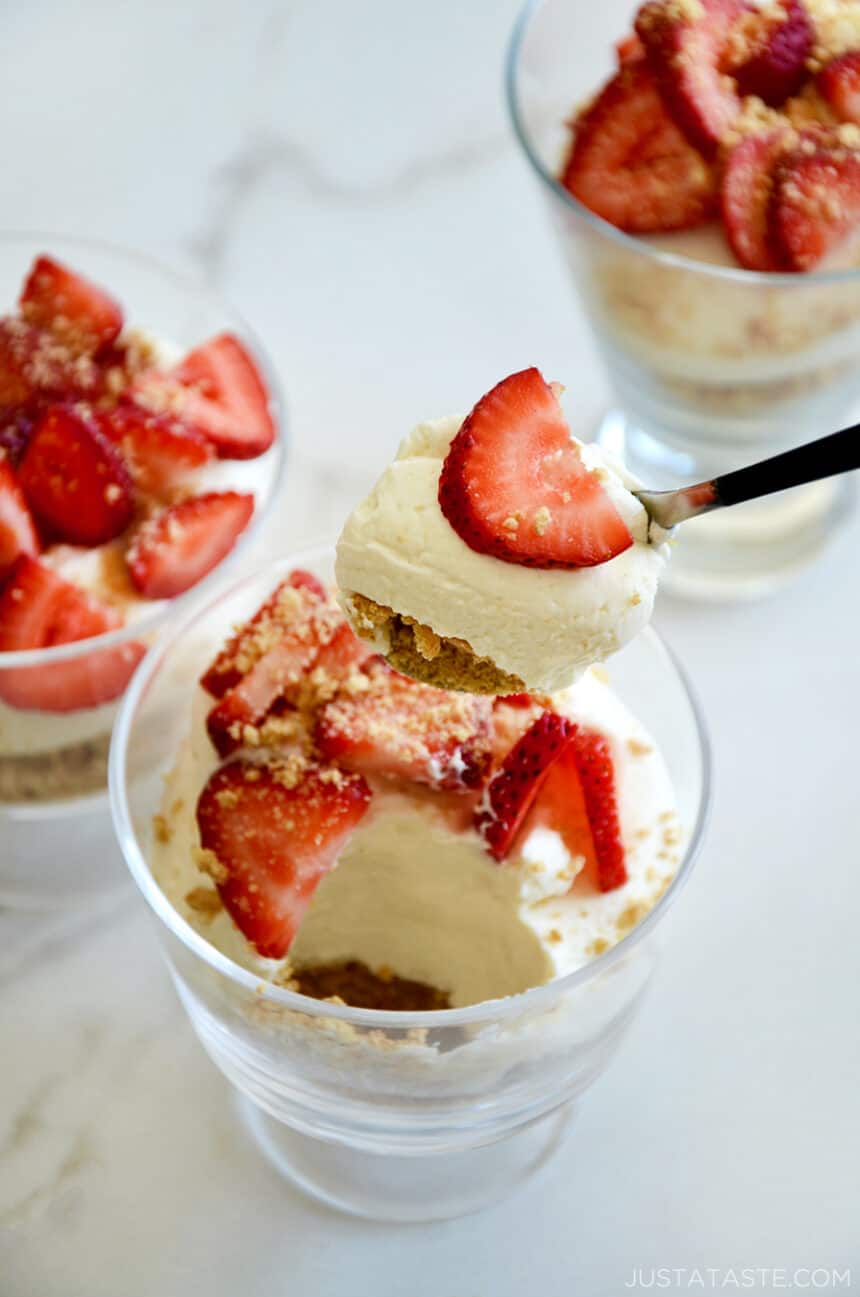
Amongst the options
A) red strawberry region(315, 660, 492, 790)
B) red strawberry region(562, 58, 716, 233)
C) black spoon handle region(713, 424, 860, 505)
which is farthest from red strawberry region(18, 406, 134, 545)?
black spoon handle region(713, 424, 860, 505)

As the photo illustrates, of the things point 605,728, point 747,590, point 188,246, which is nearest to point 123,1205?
point 605,728

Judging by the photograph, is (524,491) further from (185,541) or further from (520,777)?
(185,541)

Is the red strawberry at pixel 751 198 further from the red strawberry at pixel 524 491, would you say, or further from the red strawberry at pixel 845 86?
the red strawberry at pixel 524 491

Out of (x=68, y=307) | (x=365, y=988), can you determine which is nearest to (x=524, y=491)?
(x=365, y=988)

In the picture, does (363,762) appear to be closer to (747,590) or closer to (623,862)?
(623,862)

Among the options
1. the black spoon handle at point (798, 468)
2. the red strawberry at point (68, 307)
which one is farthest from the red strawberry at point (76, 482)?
the black spoon handle at point (798, 468)
